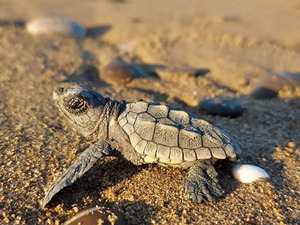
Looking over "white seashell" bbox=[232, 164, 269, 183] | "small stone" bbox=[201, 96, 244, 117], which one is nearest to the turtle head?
"white seashell" bbox=[232, 164, 269, 183]

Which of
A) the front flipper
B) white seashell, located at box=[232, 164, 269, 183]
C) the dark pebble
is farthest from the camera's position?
the dark pebble

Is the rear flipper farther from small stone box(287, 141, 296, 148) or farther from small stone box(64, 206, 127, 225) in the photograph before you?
small stone box(287, 141, 296, 148)

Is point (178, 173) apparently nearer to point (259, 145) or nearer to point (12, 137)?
point (259, 145)

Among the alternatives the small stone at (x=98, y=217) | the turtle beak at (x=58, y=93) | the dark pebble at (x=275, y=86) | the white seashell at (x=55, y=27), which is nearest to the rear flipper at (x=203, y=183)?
the small stone at (x=98, y=217)

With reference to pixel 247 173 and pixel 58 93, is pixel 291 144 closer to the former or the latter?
pixel 247 173

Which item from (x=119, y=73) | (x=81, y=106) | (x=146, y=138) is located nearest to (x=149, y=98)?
(x=119, y=73)

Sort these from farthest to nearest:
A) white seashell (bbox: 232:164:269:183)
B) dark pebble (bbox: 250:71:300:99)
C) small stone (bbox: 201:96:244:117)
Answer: dark pebble (bbox: 250:71:300:99) < small stone (bbox: 201:96:244:117) < white seashell (bbox: 232:164:269:183)

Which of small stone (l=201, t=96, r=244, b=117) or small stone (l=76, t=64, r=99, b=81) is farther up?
small stone (l=201, t=96, r=244, b=117)
